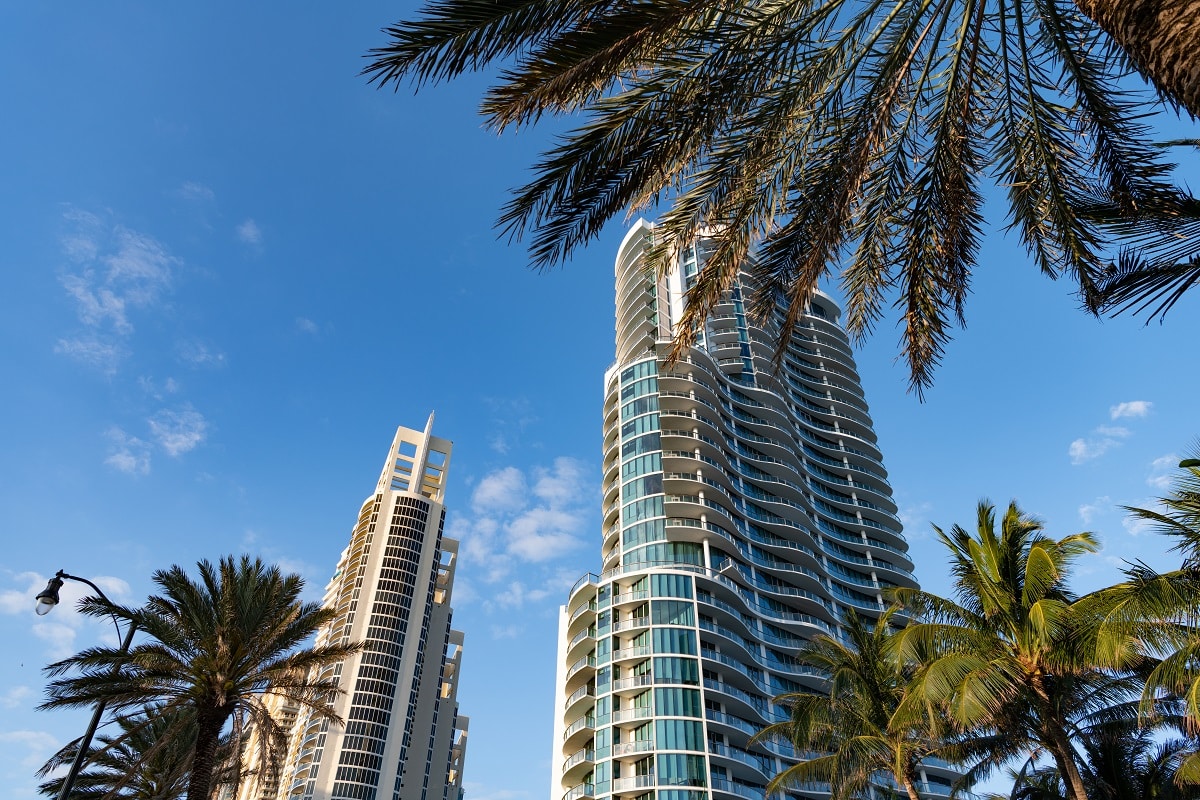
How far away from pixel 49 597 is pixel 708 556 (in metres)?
55.4

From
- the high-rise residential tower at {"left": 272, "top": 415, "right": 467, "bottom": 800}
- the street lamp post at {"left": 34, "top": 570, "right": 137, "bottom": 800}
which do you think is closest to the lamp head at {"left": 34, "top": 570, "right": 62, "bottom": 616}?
the street lamp post at {"left": 34, "top": 570, "right": 137, "bottom": 800}

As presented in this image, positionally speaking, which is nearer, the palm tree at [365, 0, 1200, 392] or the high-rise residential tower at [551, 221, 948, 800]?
the palm tree at [365, 0, 1200, 392]

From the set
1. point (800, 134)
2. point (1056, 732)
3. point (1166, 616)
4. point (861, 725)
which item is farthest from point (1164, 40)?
point (861, 725)

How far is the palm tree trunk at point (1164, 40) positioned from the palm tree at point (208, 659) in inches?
804

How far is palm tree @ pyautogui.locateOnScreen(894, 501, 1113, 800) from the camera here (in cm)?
1460

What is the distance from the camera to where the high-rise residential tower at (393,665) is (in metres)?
102

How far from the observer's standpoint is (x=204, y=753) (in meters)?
18.4

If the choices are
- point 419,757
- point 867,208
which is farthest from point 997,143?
point 419,757

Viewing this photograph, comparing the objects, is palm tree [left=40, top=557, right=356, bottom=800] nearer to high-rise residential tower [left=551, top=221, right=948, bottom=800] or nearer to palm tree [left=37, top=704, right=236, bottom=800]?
palm tree [left=37, top=704, right=236, bottom=800]

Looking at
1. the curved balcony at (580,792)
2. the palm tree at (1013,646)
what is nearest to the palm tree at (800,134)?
the palm tree at (1013,646)

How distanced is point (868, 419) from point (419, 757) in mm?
77875

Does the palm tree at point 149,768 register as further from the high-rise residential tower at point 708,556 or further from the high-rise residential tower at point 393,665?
the high-rise residential tower at point 393,665

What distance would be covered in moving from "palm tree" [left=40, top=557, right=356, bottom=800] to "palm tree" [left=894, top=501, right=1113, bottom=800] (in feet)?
49.1

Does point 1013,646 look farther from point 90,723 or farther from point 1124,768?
point 90,723
